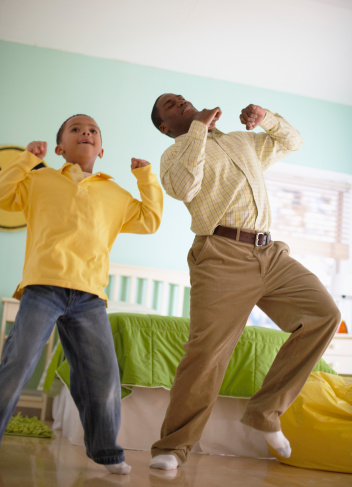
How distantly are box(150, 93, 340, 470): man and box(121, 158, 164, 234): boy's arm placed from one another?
0.23 feet

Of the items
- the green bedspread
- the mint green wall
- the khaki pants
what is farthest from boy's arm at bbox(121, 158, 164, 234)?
the mint green wall

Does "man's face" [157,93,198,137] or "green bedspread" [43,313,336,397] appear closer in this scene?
"man's face" [157,93,198,137]

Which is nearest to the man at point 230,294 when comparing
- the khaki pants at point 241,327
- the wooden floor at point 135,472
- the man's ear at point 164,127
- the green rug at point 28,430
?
the khaki pants at point 241,327

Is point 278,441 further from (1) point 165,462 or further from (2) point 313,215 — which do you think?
(2) point 313,215

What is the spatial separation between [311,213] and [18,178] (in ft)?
10.8

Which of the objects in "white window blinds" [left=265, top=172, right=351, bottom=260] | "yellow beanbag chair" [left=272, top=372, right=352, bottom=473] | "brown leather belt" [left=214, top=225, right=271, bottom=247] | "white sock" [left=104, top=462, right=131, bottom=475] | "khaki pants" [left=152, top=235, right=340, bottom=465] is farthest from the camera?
"white window blinds" [left=265, top=172, right=351, bottom=260]

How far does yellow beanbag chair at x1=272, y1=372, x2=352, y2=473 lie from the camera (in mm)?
2174

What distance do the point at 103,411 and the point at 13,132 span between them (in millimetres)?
2803

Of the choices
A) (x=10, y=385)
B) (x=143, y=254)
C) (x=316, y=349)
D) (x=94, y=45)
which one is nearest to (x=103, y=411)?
(x=10, y=385)

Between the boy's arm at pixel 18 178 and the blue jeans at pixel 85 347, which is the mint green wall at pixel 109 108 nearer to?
the boy's arm at pixel 18 178

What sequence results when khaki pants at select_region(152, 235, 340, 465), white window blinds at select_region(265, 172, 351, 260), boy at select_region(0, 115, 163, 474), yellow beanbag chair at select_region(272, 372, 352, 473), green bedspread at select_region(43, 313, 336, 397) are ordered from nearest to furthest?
boy at select_region(0, 115, 163, 474) → khaki pants at select_region(152, 235, 340, 465) → yellow beanbag chair at select_region(272, 372, 352, 473) → green bedspread at select_region(43, 313, 336, 397) → white window blinds at select_region(265, 172, 351, 260)

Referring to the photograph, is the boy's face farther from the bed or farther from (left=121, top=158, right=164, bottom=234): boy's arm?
the bed

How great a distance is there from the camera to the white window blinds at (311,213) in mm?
4539

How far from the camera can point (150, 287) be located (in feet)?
13.0
